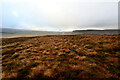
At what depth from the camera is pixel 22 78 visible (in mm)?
5668

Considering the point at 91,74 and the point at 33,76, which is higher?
the point at 91,74

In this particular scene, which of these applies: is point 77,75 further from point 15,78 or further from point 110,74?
point 15,78

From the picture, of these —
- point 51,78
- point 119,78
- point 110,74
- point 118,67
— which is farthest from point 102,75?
point 51,78

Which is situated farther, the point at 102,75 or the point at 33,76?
the point at 33,76

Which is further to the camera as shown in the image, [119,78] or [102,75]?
[102,75]

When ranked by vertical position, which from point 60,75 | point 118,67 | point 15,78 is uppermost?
point 118,67

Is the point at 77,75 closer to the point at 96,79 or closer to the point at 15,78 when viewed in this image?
the point at 96,79

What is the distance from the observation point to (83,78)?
16.9 ft

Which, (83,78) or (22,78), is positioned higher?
(83,78)

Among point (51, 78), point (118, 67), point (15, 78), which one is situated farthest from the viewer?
point (118, 67)

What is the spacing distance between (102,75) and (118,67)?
3105mm

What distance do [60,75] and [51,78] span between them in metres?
0.99

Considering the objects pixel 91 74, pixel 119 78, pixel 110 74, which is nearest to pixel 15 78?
pixel 91 74

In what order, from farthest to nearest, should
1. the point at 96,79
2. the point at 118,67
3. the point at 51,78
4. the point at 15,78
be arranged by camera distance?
the point at 118,67
the point at 15,78
the point at 51,78
the point at 96,79
